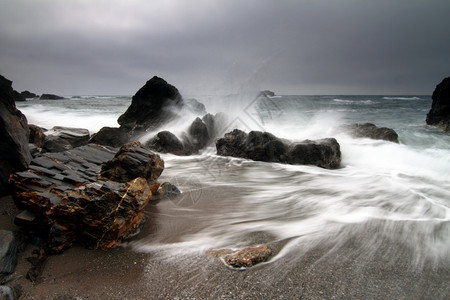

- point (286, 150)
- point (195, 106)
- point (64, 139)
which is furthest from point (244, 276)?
point (195, 106)

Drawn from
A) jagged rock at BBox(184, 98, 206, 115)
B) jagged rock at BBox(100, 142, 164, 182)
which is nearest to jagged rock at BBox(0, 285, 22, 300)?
jagged rock at BBox(100, 142, 164, 182)

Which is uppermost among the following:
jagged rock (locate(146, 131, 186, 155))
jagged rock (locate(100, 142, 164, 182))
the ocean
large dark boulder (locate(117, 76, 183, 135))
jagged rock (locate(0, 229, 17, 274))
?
large dark boulder (locate(117, 76, 183, 135))

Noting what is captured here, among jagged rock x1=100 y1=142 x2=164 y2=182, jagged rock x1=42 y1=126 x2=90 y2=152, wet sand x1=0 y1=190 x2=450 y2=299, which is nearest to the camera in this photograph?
wet sand x1=0 y1=190 x2=450 y2=299

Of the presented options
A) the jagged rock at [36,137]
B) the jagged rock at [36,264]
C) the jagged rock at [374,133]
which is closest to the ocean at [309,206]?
the jagged rock at [36,264]

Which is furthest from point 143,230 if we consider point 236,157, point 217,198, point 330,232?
point 236,157

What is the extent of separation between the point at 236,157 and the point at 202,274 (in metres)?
5.14

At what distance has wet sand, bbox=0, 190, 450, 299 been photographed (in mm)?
2070

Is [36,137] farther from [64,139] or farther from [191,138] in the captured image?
[191,138]

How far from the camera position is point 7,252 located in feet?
7.70

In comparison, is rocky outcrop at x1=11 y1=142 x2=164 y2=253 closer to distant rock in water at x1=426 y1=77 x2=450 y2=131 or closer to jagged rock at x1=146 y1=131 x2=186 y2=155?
jagged rock at x1=146 y1=131 x2=186 y2=155

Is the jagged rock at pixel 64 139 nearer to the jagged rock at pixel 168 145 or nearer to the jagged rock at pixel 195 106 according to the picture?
the jagged rock at pixel 168 145

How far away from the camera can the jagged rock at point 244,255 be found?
236cm

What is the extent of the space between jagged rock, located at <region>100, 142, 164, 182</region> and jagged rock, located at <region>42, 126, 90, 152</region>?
307 cm

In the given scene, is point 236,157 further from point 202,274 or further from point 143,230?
point 202,274
